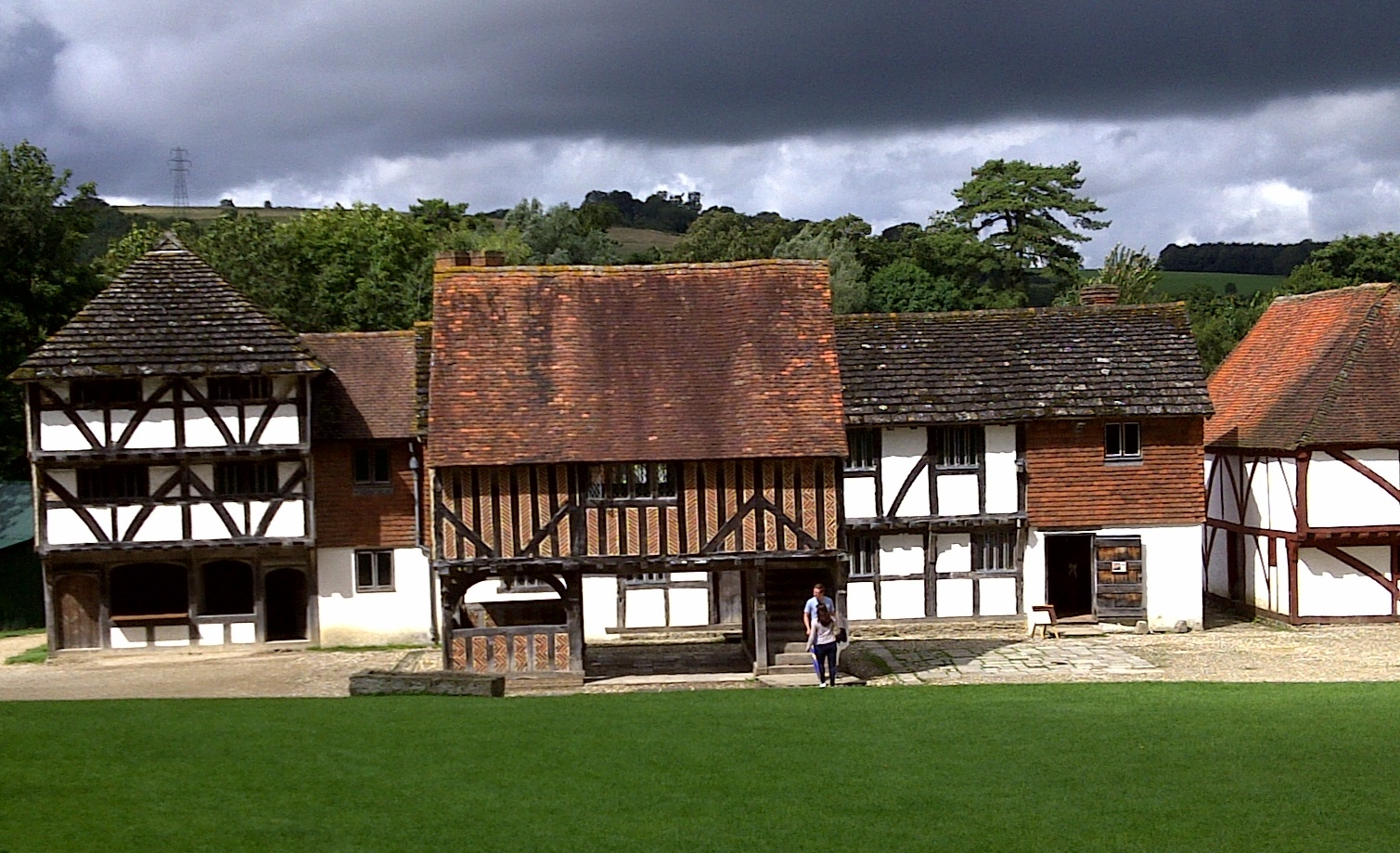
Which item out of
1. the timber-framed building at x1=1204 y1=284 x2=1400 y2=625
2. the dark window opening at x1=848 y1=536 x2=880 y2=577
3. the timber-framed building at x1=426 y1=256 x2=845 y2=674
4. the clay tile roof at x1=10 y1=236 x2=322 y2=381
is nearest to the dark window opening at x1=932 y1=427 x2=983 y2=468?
the dark window opening at x1=848 y1=536 x2=880 y2=577

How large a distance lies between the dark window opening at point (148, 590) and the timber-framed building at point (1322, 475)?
2147 centimetres

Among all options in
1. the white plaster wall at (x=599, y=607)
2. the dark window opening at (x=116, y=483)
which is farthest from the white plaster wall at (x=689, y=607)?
the dark window opening at (x=116, y=483)

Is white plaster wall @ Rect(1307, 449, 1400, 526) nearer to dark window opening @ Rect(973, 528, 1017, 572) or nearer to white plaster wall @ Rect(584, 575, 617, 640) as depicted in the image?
dark window opening @ Rect(973, 528, 1017, 572)

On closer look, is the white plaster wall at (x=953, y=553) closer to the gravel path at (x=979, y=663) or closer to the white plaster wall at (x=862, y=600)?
the gravel path at (x=979, y=663)

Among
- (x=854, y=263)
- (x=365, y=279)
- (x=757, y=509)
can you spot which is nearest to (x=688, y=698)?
(x=757, y=509)

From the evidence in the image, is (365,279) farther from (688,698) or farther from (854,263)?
(688,698)

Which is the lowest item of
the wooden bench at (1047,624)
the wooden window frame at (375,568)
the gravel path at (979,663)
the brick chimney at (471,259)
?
the gravel path at (979,663)

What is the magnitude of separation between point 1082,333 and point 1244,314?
3607cm

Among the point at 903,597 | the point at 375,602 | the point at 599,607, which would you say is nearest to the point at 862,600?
the point at 903,597

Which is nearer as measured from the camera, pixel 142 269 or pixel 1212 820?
pixel 1212 820

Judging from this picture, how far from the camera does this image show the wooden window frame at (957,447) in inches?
1117

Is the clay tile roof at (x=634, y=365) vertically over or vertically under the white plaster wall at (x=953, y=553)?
over

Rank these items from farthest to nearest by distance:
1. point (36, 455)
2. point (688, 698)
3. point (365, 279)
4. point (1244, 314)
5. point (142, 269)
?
point (1244, 314), point (365, 279), point (142, 269), point (36, 455), point (688, 698)

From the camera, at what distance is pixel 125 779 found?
1273 centimetres
